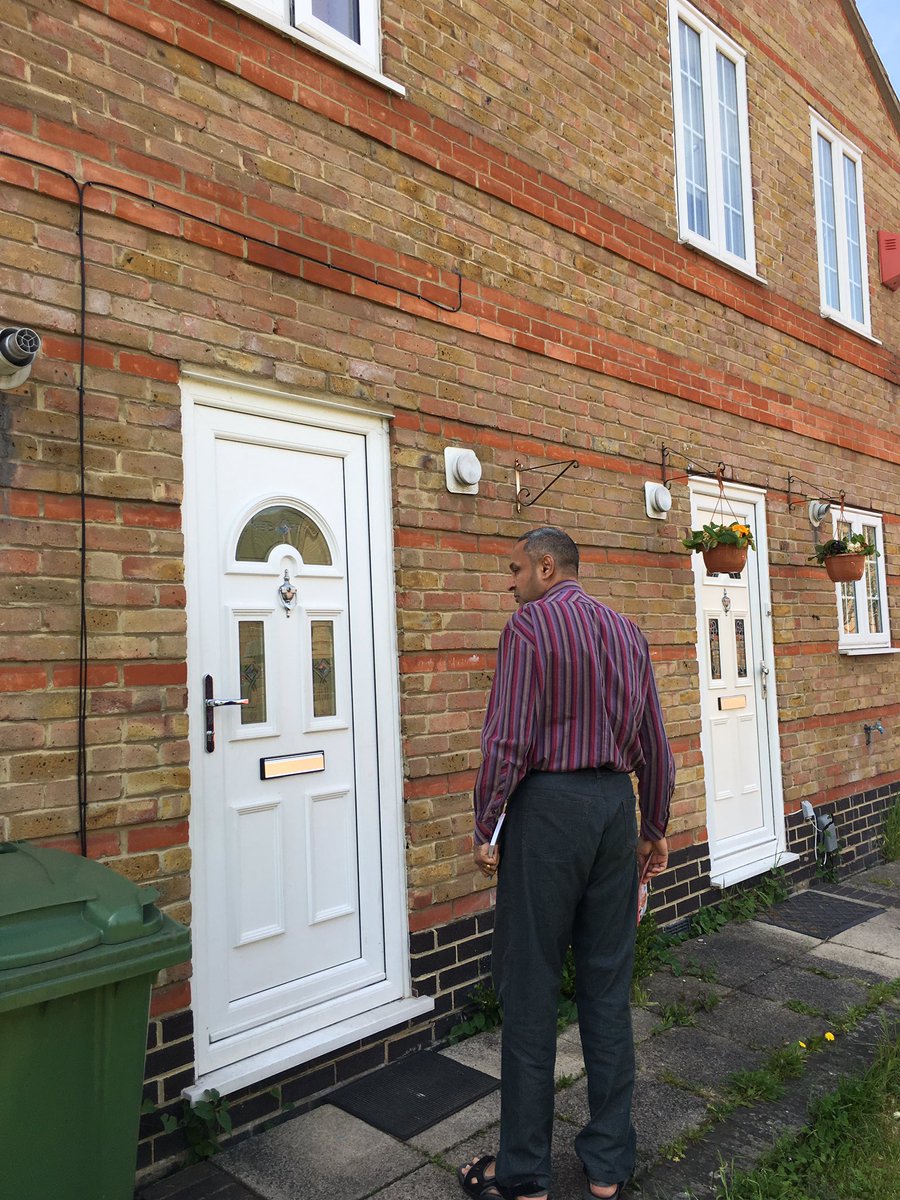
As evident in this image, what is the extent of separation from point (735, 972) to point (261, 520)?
347 cm

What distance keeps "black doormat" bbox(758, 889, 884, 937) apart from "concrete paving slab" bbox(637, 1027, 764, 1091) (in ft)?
6.20

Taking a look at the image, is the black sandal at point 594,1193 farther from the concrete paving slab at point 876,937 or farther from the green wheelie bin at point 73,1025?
the concrete paving slab at point 876,937

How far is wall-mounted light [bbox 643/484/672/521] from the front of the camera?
18.7ft

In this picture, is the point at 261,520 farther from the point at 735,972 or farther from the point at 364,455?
the point at 735,972

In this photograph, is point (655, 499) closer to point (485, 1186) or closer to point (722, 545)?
point (722, 545)

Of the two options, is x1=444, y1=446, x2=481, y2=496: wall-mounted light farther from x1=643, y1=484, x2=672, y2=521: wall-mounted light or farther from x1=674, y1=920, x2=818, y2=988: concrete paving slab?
x1=674, y1=920, x2=818, y2=988: concrete paving slab

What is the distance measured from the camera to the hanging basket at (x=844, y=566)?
7.03 metres

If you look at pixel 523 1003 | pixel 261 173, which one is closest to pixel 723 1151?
pixel 523 1003

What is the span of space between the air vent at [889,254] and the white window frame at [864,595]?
239 cm

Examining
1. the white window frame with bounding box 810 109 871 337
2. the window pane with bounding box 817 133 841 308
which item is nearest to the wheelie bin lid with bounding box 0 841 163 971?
the white window frame with bounding box 810 109 871 337

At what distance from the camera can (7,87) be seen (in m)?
3.04

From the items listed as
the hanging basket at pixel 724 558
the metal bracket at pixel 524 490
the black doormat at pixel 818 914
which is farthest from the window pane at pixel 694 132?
the black doormat at pixel 818 914

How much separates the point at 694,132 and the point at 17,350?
5.55m

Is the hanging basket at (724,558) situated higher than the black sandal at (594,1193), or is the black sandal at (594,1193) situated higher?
the hanging basket at (724,558)
